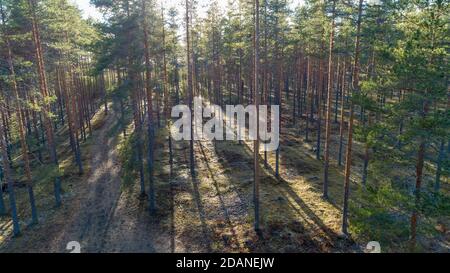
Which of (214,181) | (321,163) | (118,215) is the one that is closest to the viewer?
(118,215)

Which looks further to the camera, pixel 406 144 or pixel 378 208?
pixel 378 208

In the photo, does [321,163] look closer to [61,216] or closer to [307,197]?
[307,197]

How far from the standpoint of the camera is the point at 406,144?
472 inches

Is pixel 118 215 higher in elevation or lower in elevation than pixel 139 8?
lower

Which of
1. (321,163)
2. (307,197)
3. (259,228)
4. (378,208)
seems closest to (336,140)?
(321,163)

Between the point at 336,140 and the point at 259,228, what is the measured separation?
838 inches

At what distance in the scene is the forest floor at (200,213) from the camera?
17.2 metres

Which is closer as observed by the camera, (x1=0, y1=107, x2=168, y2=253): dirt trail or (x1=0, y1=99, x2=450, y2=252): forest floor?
(x1=0, y1=99, x2=450, y2=252): forest floor

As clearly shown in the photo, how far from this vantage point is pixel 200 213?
2044 cm

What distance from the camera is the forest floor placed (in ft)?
56.4

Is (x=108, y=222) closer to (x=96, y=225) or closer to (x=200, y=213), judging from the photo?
(x=96, y=225)

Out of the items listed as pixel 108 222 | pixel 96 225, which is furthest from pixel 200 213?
pixel 96 225

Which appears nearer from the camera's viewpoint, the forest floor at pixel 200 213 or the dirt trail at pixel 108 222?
the forest floor at pixel 200 213

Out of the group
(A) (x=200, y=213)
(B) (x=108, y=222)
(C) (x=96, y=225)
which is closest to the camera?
(C) (x=96, y=225)
